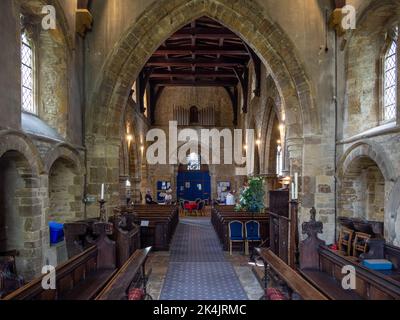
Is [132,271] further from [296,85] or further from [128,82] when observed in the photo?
[296,85]

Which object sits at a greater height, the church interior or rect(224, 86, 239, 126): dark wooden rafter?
rect(224, 86, 239, 126): dark wooden rafter

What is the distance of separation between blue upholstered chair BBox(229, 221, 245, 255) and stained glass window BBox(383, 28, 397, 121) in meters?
4.43

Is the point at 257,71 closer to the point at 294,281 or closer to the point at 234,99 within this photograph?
the point at 234,99

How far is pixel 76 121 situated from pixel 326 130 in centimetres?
618

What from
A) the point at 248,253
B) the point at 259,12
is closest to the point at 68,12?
the point at 259,12

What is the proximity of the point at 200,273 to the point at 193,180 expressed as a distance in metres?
16.9

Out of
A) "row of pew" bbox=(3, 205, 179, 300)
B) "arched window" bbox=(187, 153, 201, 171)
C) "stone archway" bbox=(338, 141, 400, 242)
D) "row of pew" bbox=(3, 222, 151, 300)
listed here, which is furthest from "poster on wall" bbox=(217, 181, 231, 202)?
"row of pew" bbox=(3, 222, 151, 300)

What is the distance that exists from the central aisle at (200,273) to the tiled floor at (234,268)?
0.28ft

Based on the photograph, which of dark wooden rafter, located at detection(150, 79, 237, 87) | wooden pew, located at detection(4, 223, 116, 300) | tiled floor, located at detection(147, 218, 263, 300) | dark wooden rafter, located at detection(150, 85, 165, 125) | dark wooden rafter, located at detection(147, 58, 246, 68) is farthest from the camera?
dark wooden rafter, located at detection(150, 85, 165, 125)

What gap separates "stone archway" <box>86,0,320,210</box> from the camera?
8.60 meters

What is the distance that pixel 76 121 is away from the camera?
321 inches

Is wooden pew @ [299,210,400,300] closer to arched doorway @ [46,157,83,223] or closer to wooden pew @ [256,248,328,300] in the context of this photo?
wooden pew @ [256,248,328,300]

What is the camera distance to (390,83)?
7.45 metres

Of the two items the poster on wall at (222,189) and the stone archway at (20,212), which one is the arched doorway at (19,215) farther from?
the poster on wall at (222,189)
